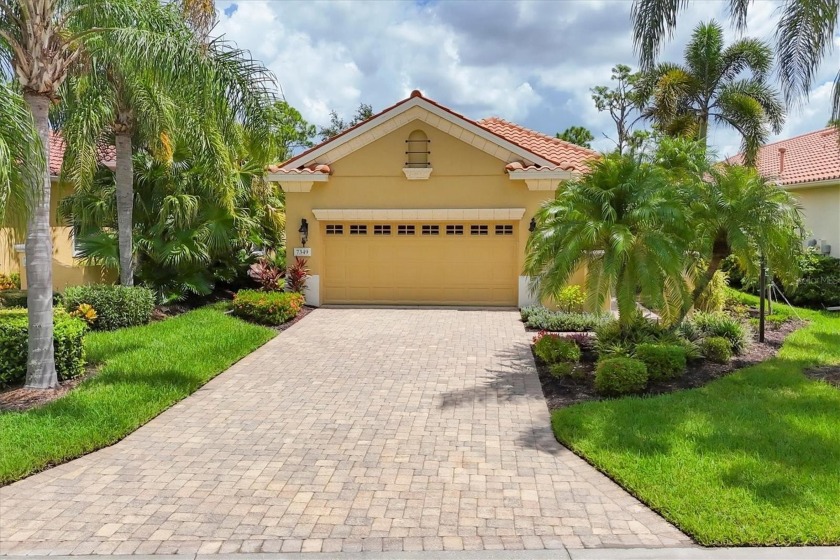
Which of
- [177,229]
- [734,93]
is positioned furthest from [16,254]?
[734,93]

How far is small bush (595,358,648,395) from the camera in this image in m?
8.12

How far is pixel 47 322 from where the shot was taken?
8.08 metres

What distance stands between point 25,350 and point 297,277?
7770 mm

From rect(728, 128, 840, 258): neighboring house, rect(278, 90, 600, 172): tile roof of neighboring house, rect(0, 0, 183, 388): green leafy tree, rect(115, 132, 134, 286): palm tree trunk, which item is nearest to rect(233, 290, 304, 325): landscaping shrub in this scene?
rect(115, 132, 134, 286): palm tree trunk

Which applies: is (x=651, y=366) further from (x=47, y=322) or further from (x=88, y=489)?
(x=47, y=322)

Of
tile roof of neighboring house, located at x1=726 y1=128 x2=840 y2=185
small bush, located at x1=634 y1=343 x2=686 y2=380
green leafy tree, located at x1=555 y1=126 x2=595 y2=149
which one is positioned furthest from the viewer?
green leafy tree, located at x1=555 y1=126 x2=595 y2=149

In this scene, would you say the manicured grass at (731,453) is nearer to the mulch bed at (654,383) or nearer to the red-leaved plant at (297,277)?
the mulch bed at (654,383)

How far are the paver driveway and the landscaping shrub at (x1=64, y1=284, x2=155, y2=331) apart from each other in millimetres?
4601

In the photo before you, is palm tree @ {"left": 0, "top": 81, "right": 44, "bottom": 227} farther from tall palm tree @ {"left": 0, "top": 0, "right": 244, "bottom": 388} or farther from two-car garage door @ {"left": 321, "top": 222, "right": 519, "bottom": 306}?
two-car garage door @ {"left": 321, "top": 222, "right": 519, "bottom": 306}

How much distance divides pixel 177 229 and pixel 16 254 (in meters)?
6.54

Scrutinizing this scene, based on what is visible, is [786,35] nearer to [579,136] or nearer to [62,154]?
[62,154]

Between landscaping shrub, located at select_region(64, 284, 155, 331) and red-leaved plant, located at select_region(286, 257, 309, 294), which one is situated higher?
red-leaved plant, located at select_region(286, 257, 309, 294)

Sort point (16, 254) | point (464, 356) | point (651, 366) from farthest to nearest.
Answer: point (16, 254) < point (464, 356) < point (651, 366)

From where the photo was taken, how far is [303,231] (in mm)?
16250
